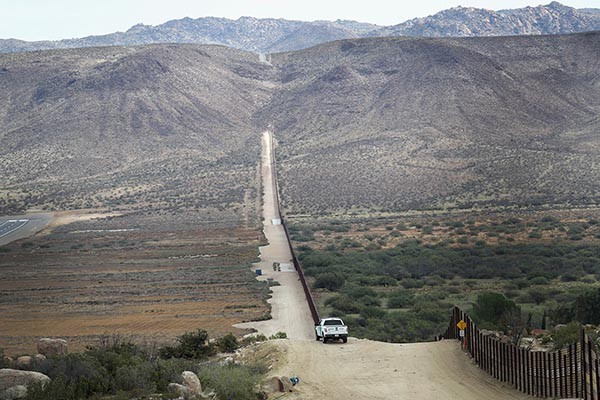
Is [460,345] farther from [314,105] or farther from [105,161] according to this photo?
[314,105]

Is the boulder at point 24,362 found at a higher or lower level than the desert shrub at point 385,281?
higher

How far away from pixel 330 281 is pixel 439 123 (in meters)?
85.8

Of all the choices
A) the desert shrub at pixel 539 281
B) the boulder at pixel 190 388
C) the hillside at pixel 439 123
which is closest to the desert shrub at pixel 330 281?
the desert shrub at pixel 539 281

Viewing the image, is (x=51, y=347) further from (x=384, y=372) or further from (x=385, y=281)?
(x=385, y=281)

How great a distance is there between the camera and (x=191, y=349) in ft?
94.4

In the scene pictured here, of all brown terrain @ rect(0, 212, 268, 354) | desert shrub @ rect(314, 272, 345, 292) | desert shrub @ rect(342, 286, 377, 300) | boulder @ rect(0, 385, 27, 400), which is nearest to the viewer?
boulder @ rect(0, 385, 27, 400)

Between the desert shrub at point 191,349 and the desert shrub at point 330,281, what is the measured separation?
1963 centimetres

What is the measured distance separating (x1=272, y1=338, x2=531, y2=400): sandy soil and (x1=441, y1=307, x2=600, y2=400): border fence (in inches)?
11.9

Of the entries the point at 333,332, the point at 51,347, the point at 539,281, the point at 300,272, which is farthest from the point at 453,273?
the point at 51,347

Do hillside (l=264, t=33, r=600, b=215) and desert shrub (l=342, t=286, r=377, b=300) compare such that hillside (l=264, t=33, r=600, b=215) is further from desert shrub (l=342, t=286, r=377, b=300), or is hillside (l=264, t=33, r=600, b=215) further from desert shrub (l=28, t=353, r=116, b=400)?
desert shrub (l=28, t=353, r=116, b=400)

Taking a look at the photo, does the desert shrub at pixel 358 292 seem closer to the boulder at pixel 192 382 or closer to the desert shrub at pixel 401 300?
the desert shrub at pixel 401 300

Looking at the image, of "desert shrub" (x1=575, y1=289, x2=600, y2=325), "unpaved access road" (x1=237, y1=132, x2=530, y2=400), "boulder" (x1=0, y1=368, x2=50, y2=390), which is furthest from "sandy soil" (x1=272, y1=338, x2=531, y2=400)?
"desert shrub" (x1=575, y1=289, x2=600, y2=325)

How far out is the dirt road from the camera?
38.3m

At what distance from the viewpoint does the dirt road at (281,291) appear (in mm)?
38281
